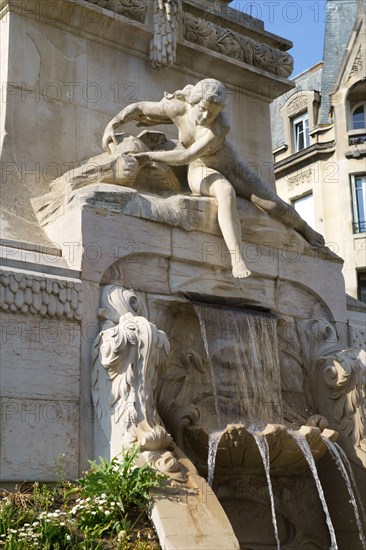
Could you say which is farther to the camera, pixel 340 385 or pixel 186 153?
pixel 340 385

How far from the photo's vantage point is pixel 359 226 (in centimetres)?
3403

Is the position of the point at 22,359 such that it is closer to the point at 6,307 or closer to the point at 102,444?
the point at 6,307

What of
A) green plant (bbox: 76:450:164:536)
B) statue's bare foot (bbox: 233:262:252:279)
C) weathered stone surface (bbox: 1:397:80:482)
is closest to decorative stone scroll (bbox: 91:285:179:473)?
weathered stone surface (bbox: 1:397:80:482)

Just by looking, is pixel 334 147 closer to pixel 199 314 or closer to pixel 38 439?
pixel 199 314

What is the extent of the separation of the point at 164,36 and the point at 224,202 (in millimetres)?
2961

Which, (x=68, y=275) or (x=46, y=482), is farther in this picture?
(x=68, y=275)

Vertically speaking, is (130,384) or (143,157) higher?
(143,157)

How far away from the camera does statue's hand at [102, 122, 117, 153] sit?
37.3 feet

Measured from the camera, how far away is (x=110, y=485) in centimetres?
828

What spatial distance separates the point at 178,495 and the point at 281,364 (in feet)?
10.9

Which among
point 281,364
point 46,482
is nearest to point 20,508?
point 46,482

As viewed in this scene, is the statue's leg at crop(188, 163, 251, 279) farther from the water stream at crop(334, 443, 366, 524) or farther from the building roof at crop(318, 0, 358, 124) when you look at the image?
the building roof at crop(318, 0, 358, 124)

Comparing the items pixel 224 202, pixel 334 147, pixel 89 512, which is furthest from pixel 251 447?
pixel 334 147

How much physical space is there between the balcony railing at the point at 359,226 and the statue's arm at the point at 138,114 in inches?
908
